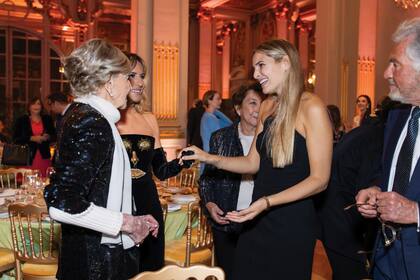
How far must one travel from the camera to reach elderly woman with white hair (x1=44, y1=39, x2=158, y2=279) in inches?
65.8

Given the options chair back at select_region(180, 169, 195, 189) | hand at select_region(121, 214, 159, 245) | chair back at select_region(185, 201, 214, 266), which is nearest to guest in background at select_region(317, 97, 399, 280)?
chair back at select_region(185, 201, 214, 266)

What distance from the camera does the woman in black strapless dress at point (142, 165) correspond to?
2695 mm

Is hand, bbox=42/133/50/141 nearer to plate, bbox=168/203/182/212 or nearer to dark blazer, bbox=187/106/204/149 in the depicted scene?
dark blazer, bbox=187/106/204/149

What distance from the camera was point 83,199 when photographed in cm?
168

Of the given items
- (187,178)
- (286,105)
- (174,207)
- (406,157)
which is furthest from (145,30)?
(406,157)

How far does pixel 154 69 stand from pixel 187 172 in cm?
356

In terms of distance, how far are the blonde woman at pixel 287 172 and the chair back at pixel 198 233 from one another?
112cm

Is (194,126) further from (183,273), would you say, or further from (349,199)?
(183,273)

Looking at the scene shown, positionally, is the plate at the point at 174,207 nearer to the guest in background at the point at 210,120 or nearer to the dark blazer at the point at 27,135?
the guest in background at the point at 210,120

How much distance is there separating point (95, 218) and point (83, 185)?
0.13 m

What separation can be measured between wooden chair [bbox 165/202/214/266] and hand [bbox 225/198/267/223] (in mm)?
1317

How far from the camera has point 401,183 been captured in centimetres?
179

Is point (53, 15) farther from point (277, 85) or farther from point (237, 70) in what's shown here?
point (277, 85)

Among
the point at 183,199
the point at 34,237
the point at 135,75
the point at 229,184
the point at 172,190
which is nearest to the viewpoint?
the point at 135,75
